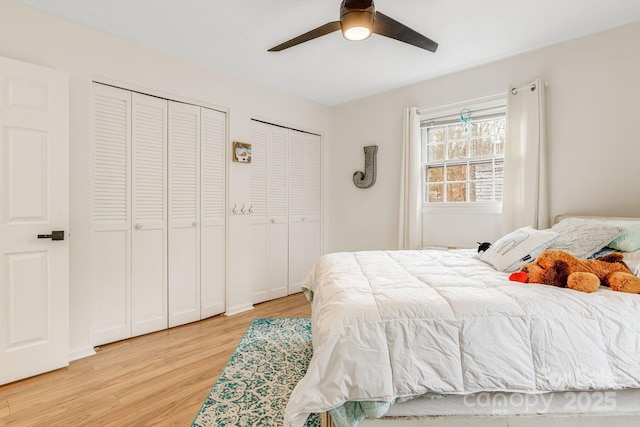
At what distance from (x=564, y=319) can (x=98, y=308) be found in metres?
3.11

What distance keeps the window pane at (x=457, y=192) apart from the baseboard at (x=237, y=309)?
2.60 metres

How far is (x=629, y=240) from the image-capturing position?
1.82 meters

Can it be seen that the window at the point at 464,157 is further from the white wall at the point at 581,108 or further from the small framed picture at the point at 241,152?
the small framed picture at the point at 241,152

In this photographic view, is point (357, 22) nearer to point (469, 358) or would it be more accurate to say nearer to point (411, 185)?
point (469, 358)

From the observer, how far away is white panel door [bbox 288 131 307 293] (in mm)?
3984

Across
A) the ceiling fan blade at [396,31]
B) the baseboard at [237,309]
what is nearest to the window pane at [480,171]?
the ceiling fan blade at [396,31]

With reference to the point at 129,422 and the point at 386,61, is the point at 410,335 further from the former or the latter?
the point at 386,61

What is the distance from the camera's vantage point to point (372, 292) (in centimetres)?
141

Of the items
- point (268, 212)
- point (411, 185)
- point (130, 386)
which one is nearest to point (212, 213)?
point (268, 212)

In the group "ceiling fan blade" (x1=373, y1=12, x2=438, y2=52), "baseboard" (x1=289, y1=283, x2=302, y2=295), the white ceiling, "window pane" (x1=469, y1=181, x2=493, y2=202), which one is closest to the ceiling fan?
"ceiling fan blade" (x1=373, y1=12, x2=438, y2=52)

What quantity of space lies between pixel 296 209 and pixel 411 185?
1.52m

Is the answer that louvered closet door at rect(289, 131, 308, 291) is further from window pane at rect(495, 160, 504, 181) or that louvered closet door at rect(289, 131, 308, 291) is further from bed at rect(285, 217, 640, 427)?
bed at rect(285, 217, 640, 427)

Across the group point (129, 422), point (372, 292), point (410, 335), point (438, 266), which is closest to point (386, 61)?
point (438, 266)

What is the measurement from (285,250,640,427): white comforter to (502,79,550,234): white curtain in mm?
1558
